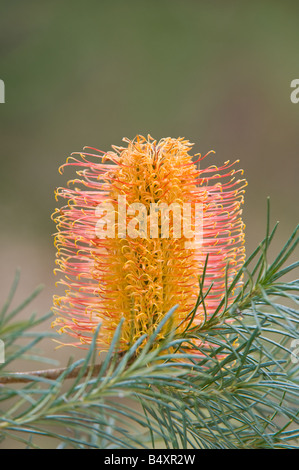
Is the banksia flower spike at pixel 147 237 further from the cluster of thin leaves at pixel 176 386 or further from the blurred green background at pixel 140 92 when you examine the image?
the blurred green background at pixel 140 92

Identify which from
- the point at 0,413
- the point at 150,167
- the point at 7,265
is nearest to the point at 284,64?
the point at 7,265

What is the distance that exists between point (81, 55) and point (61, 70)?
0.18 feet

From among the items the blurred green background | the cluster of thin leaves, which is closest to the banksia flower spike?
the cluster of thin leaves

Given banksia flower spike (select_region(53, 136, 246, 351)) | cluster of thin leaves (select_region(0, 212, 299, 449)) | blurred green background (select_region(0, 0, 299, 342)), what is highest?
blurred green background (select_region(0, 0, 299, 342))

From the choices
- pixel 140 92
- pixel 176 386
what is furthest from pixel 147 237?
pixel 140 92

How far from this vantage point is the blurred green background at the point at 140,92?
0.95 m

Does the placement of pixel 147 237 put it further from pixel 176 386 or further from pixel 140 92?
pixel 140 92

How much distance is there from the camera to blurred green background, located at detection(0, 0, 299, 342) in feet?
3.11

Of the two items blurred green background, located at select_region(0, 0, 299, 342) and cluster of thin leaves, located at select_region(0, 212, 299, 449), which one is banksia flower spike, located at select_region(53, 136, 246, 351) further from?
blurred green background, located at select_region(0, 0, 299, 342)

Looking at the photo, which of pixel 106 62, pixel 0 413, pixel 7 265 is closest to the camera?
pixel 0 413

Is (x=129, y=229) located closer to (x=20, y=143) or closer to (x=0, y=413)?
(x=0, y=413)

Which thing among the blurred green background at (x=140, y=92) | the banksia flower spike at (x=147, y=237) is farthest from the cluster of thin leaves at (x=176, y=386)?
the blurred green background at (x=140, y=92)

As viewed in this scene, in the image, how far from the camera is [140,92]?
38.4 inches

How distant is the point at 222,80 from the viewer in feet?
3.38
